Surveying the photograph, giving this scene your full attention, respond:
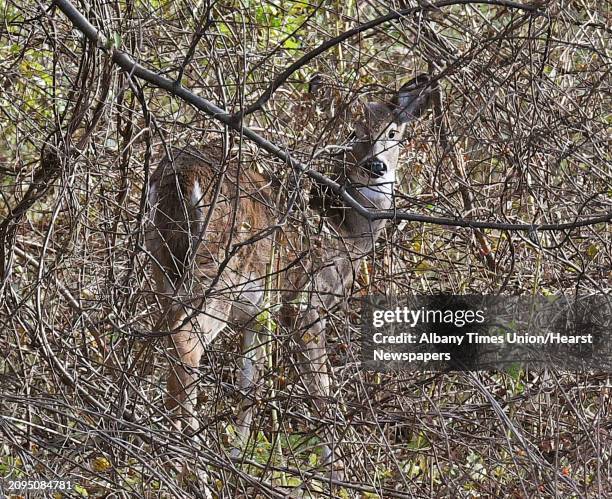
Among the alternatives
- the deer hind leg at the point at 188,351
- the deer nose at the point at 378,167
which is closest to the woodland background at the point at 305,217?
the deer hind leg at the point at 188,351

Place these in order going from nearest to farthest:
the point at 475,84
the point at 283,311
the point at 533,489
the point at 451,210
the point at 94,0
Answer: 1. the point at 94,0
2. the point at 533,489
3. the point at 475,84
4. the point at 451,210
5. the point at 283,311

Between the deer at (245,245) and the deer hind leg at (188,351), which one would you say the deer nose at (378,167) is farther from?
the deer hind leg at (188,351)

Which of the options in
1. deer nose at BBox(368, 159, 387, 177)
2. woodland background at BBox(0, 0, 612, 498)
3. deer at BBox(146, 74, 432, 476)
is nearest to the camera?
woodland background at BBox(0, 0, 612, 498)

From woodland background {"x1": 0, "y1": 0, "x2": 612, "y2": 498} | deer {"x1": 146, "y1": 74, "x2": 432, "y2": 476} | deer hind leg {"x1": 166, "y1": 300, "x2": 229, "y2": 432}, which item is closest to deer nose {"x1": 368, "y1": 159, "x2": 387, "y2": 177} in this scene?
deer {"x1": 146, "y1": 74, "x2": 432, "y2": 476}

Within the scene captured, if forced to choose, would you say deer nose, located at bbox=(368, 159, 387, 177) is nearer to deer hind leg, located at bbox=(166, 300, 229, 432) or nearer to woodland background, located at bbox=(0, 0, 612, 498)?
woodland background, located at bbox=(0, 0, 612, 498)

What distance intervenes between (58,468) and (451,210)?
2198mm

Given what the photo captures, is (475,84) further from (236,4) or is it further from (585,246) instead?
(236,4)

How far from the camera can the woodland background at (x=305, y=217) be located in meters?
3.69

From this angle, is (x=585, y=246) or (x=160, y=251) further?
(x=585, y=246)

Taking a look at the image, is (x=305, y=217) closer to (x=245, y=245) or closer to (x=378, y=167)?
(x=245, y=245)

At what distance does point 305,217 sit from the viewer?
3730 millimetres

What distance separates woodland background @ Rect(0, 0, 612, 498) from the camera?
3689mm

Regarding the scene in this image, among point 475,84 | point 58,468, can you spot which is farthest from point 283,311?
point 58,468

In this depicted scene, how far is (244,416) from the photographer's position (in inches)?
234
